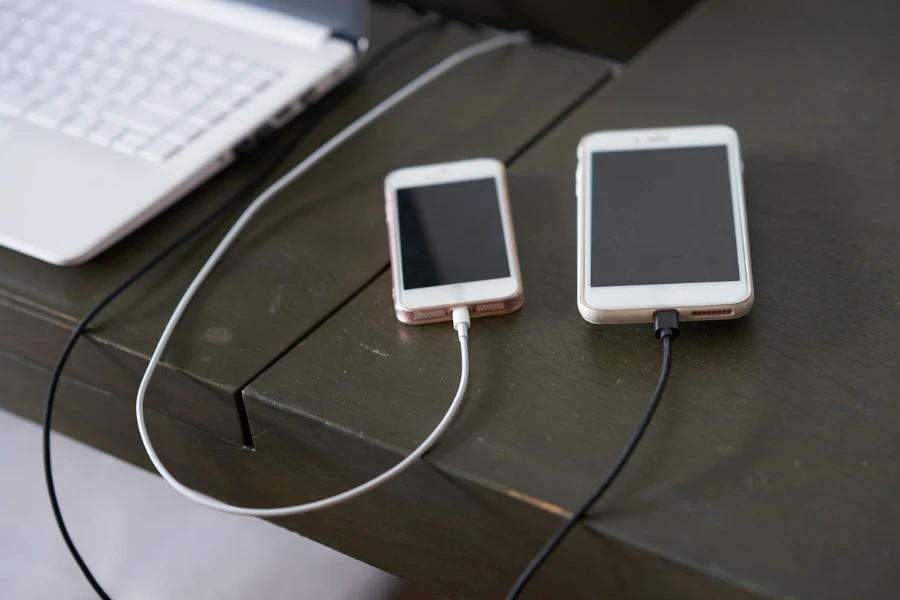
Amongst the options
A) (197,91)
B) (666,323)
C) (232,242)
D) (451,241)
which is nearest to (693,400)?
(666,323)

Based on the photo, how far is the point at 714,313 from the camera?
45 centimetres

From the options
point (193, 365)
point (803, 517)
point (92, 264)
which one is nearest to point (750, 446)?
point (803, 517)

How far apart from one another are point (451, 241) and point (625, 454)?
0.53 feet

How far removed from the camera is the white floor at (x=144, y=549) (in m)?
0.51

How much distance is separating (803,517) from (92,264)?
404mm

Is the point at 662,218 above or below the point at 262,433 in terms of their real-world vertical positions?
above

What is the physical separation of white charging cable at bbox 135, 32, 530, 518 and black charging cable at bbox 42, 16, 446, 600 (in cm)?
1

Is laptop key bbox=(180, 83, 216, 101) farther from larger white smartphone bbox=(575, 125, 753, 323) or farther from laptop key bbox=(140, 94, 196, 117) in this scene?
larger white smartphone bbox=(575, 125, 753, 323)

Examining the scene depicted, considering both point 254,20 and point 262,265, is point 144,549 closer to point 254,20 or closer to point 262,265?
point 262,265

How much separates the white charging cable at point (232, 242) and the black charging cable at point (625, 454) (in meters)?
0.07

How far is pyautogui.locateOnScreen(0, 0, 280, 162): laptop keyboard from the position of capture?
23.3 inches

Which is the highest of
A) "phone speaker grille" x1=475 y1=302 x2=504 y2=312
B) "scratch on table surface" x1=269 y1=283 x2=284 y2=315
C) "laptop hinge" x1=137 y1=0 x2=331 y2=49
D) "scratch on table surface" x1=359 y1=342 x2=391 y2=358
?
"laptop hinge" x1=137 y1=0 x2=331 y2=49

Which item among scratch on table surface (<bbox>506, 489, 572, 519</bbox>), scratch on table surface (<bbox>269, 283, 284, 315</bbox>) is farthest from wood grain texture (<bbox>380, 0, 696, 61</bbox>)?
scratch on table surface (<bbox>506, 489, 572, 519</bbox>)

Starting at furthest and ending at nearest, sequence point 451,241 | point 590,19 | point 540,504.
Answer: point 590,19 → point 451,241 → point 540,504
